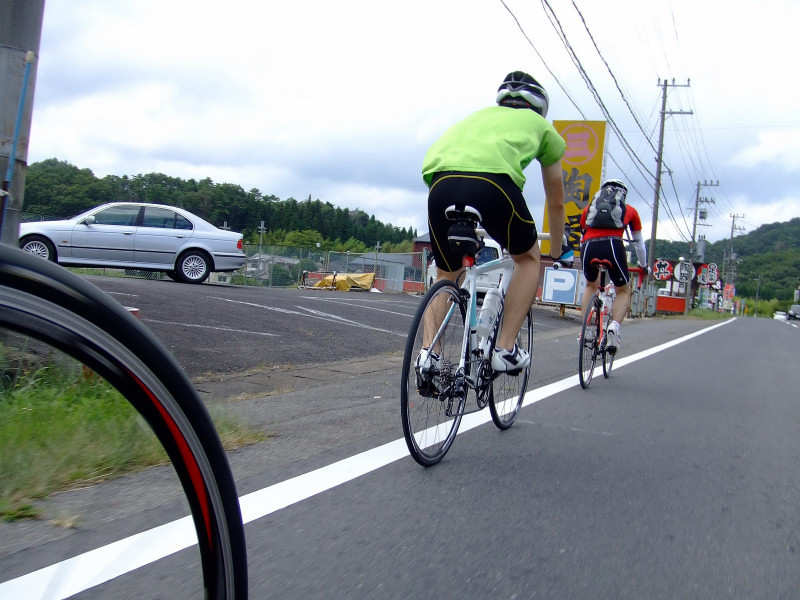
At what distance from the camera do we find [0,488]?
1.60 meters

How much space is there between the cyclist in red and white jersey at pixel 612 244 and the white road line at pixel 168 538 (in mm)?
1073

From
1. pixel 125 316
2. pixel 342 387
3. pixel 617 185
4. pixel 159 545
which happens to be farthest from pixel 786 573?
pixel 617 185

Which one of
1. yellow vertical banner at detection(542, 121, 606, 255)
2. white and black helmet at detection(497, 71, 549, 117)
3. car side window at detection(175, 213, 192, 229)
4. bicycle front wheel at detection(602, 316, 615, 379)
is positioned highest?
yellow vertical banner at detection(542, 121, 606, 255)

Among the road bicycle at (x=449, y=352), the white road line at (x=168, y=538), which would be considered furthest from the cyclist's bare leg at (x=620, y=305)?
the road bicycle at (x=449, y=352)

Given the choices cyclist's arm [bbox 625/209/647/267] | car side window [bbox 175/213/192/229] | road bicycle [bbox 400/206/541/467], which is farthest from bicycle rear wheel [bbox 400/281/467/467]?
car side window [bbox 175/213/192/229]

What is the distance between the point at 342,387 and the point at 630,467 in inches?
97.8

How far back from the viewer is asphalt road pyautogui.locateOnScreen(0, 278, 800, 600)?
2.11m

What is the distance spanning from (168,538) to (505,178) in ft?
7.49

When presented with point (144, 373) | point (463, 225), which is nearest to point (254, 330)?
point (463, 225)

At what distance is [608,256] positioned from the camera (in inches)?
245

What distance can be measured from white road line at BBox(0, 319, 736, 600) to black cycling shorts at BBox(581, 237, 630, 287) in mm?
1232

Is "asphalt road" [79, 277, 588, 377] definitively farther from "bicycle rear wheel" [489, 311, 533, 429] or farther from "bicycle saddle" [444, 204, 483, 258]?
"bicycle saddle" [444, 204, 483, 258]

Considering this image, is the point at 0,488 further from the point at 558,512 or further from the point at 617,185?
the point at 617,185

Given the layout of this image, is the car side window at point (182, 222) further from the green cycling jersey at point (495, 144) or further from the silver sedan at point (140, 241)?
the green cycling jersey at point (495, 144)
